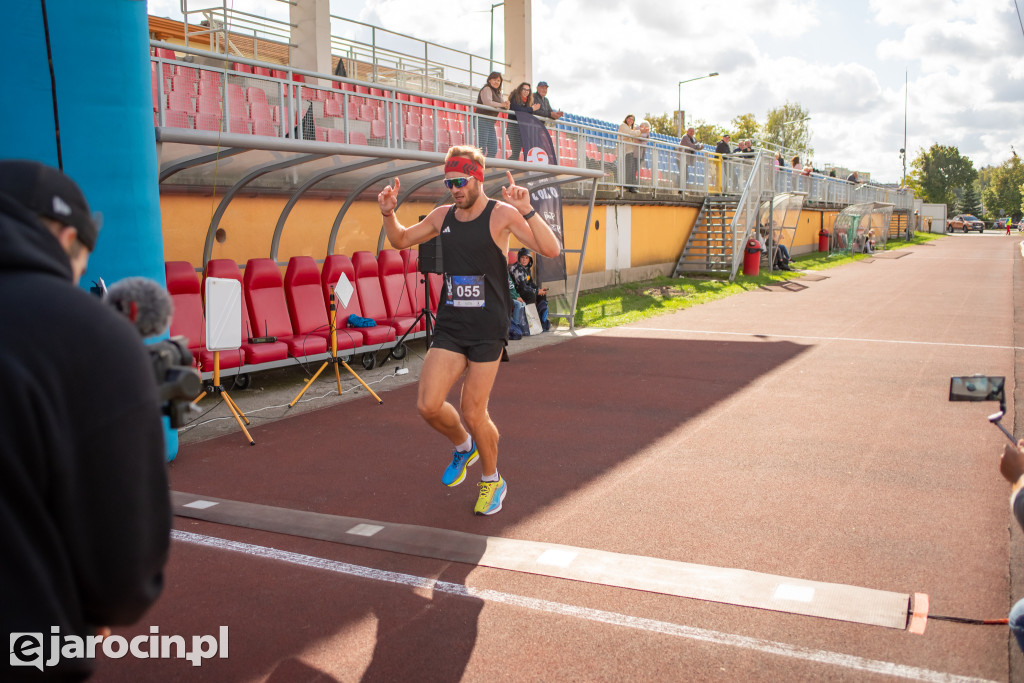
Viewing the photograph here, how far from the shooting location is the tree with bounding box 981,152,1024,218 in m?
112

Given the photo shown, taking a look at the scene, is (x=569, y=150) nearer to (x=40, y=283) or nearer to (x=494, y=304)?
(x=494, y=304)

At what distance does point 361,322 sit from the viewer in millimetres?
10680

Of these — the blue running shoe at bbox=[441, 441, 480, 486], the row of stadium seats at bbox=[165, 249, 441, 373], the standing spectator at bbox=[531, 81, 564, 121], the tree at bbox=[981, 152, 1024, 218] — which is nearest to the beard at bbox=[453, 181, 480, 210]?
the blue running shoe at bbox=[441, 441, 480, 486]

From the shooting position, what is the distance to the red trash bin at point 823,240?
4050cm

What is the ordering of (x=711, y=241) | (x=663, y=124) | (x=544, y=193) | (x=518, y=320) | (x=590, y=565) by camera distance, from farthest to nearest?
(x=663, y=124), (x=711, y=241), (x=544, y=193), (x=518, y=320), (x=590, y=565)

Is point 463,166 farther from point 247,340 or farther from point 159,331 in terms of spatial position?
point 247,340

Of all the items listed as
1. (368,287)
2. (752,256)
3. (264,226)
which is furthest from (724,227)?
(264,226)

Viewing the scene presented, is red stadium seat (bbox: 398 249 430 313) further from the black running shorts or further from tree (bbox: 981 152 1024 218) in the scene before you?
tree (bbox: 981 152 1024 218)

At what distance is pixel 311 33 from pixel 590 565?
578 inches

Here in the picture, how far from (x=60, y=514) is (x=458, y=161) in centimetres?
390

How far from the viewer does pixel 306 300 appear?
10.5 meters

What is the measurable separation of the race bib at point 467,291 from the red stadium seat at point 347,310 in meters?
5.32

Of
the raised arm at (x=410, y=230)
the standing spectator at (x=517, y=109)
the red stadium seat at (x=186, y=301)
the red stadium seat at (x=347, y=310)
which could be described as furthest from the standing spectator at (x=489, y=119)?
the raised arm at (x=410, y=230)

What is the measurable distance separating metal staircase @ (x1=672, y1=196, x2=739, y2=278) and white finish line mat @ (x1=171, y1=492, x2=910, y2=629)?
831 inches
